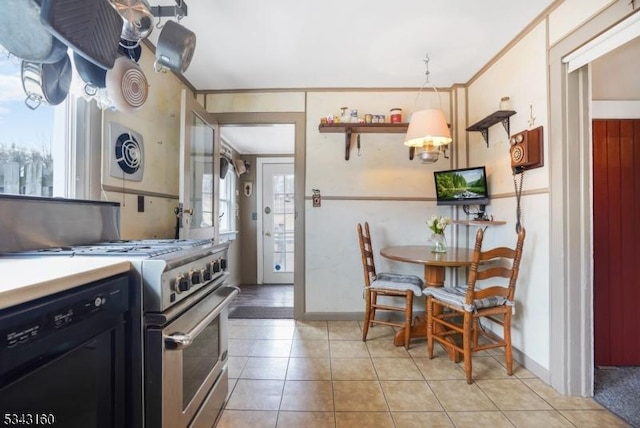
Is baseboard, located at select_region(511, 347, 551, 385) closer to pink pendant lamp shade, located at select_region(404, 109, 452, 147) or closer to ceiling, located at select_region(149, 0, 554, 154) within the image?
pink pendant lamp shade, located at select_region(404, 109, 452, 147)

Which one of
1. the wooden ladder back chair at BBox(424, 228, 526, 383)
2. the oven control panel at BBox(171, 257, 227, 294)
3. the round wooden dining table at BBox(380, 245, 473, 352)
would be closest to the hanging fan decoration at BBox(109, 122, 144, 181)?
the oven control panel at BBox(171, 257, 227, 294)

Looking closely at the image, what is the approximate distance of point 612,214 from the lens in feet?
6.64

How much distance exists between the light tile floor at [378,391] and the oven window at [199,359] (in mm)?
395

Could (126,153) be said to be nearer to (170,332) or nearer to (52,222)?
(52,222)

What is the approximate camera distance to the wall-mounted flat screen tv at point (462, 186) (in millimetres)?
2545

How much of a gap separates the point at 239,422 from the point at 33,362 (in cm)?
120

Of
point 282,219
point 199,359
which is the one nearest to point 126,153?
point 199,359

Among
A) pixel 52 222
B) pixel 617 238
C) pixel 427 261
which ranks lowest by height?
pixel 427 261

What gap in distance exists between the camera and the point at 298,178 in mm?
2986

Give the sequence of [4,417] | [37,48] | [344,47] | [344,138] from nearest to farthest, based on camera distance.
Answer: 1. [4,417]
2. [37,48]
3. [344,47]
4. [344,138]

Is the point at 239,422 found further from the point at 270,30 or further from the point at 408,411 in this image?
the point at 270,30

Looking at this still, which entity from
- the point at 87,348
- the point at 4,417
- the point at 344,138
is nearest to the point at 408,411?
the point at 87,348

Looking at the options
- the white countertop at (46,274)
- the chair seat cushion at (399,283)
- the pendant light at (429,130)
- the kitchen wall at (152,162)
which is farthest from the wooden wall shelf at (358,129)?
the white countertop at (46,274)

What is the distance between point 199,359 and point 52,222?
0.89m
